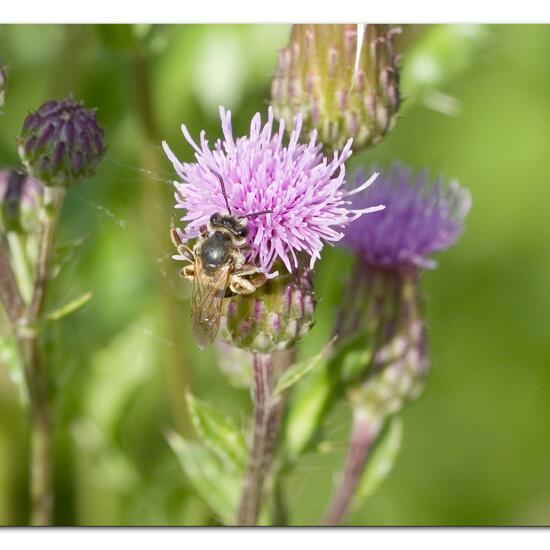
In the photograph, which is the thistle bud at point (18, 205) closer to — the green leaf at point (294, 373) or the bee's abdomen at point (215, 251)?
the bee's abdomen at point (215, 251)

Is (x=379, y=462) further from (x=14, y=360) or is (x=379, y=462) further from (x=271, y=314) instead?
(x=14, y=360)

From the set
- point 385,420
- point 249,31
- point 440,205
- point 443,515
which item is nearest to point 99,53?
point 249,31

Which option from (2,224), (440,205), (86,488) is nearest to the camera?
(2,224)

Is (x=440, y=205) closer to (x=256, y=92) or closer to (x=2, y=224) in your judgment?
(x=256, y=92)

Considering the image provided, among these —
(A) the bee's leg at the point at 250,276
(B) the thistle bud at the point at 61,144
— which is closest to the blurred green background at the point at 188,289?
(B) the thistle bud at the point at 61,144

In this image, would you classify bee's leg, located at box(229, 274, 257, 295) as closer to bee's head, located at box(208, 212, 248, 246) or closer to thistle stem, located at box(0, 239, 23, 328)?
bee's head, located at box(208, 212, 248, 246)

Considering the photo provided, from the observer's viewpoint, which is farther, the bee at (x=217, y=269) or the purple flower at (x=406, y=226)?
the purple flower at (x=406, y=226)

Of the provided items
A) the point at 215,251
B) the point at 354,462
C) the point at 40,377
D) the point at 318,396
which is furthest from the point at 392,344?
the point at 40,377
